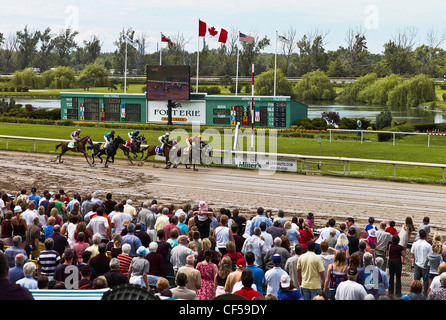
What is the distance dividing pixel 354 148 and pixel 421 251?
60.6 feet

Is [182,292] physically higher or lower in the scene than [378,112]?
lower

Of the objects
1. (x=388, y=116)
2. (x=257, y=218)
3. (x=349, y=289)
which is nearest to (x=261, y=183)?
(x=257, y=218)

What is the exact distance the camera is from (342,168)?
20.8 m

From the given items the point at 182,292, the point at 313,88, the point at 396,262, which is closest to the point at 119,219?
the point at 182,292

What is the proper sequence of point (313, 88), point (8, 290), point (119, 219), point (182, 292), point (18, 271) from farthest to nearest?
point (313, 88) < point (119, 219) < point (18, 271) < point (182, 292) < point (8, 290)

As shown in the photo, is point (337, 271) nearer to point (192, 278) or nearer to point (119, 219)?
point (192, 278)

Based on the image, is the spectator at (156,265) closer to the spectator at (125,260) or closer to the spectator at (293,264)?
the spectator at (125,260)

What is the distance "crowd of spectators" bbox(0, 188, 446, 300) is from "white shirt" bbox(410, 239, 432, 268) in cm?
1

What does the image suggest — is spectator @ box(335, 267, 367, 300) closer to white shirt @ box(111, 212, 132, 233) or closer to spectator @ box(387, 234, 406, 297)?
spectator @ box(387, 234, 406, 297)

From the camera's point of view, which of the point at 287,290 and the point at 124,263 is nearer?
the point at 287,290

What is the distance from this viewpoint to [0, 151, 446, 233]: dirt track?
46.1 feet

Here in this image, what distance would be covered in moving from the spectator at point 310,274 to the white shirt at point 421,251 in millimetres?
1857

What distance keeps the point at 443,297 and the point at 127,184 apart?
12956 millimetres

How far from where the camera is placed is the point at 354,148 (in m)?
25.9
